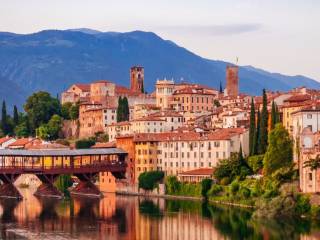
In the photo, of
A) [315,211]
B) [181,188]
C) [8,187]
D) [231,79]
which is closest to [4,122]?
[231,79]

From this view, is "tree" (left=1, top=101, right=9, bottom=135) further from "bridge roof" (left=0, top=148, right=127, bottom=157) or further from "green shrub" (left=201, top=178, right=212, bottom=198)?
"green shrub" (left=201, top=178, right=212, bottom=198)

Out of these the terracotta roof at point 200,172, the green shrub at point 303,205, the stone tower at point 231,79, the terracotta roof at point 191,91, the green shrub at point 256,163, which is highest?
the stone tower at point 231,79

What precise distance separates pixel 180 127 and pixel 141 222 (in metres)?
49.0

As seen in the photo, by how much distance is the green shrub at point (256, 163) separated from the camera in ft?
298

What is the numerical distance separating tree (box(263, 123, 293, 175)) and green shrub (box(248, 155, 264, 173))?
17.3ft

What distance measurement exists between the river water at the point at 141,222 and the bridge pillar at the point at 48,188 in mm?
13503

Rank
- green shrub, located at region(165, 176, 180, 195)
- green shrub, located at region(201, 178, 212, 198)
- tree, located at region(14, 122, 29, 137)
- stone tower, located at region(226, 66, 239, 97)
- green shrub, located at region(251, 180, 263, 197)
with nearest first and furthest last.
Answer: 1. green shrub, located at region(251, 180, 263, 197)
2. green shrub, located at region(201, 178, 212, 198)
3. green shrub, located at region(165, 176, 180, 195)
4. tree, located at region(14, 122, 29, 137)
5. stone tower, located at region(226, 66, 239, 97)

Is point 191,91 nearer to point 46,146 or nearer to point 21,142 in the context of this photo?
point 21,142

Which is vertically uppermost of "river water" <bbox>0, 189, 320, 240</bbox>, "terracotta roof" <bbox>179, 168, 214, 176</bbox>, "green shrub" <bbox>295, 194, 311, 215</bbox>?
"terracotta roof" <bbox>179, 168, 214, 176</bbox>

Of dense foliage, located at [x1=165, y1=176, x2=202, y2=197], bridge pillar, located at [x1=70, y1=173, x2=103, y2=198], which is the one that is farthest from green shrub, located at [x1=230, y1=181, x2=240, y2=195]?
bridge pillar, located at [x1=70, y1=173, x2=103, y2=198]

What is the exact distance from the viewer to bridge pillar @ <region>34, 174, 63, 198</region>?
108m

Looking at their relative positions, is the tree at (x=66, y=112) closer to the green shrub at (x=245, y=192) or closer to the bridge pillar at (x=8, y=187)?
the bridge pillar at (x=8, y=187)

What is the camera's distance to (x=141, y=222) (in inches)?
2940

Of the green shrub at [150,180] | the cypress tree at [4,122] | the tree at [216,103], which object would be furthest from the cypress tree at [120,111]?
the green shrub at [150,180]
